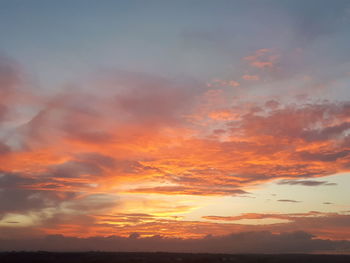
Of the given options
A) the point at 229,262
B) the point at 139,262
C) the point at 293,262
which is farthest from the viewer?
the point at 293,262

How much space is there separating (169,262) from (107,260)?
2727 centimetres

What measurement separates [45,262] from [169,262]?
180 feet

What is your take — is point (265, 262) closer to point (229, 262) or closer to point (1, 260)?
point (229, 262)

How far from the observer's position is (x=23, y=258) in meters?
176

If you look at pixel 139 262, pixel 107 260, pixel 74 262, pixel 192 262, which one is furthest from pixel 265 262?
pixel 74 262

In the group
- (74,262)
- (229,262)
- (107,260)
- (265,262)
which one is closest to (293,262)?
(265,262)

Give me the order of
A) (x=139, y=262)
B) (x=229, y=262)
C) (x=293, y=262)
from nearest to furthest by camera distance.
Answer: (x=139, y=262)
(x=229, y=262)
(x=293, y=262)

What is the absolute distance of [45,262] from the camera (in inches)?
6442

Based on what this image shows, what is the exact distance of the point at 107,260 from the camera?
528 ft

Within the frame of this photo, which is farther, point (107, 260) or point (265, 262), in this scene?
point (265, 262)

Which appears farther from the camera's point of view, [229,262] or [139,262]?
[229,262]

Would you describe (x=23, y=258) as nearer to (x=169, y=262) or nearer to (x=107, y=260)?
(x=107, y=260)

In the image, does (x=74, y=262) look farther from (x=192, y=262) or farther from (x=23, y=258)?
(x=192, y=262)

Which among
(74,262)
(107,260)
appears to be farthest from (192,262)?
(74,262)
